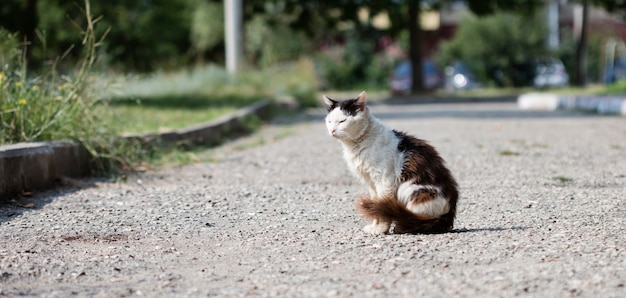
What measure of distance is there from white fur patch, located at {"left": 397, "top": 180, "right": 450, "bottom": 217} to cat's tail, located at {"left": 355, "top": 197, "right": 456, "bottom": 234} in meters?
0.03

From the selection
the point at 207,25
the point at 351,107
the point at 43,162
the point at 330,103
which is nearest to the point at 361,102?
the point at 351,107

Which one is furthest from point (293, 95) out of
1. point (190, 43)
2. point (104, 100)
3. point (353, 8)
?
point (190, 43)

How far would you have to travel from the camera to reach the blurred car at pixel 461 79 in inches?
1590

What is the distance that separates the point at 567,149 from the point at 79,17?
1772cm

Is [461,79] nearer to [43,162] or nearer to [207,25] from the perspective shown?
[207,25]

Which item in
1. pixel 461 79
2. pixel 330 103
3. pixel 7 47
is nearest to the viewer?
pixel 330 103

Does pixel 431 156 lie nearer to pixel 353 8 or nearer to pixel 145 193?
pixel 145 193

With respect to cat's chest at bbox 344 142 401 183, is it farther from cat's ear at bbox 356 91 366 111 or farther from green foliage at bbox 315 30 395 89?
green foliage at bbox 315 30 395 89

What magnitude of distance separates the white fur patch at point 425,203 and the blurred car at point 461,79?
116 feet

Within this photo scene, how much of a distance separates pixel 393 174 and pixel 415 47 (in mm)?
27612

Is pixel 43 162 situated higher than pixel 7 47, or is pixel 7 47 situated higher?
pixel 7 47

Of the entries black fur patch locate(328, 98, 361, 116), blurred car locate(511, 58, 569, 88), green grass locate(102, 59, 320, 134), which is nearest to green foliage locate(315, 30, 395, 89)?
blurred car locate(511, 58, 569, 88)

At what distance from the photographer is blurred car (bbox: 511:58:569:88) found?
1551 inches

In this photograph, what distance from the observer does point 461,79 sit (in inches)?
1592
